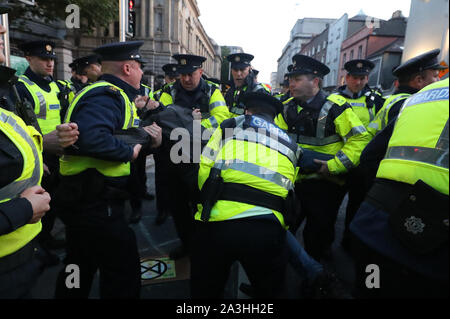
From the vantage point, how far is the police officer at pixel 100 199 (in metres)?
1.90

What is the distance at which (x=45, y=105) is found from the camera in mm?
3730

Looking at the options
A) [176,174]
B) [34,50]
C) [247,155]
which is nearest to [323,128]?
[247,155]

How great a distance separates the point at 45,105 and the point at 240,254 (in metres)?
3.42

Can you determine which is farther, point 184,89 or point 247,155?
point 184,89

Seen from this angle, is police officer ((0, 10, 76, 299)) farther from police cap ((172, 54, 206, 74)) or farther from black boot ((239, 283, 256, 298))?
police cap ((172, 54, 206, 74))

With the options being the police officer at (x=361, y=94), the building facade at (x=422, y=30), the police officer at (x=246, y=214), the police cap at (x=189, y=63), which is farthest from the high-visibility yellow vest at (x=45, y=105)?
the building facade at (x=422, y=30)

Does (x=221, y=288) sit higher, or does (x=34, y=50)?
(x=34, y=50)

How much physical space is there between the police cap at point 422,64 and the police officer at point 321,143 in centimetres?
58

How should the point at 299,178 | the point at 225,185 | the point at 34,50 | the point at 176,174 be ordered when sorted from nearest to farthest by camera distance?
the point at 225,185, the point at 299,178, the point at 176,174, the point at 34,50

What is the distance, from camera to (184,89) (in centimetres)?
386

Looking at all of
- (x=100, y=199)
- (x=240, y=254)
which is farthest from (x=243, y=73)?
(x=240, y=254)

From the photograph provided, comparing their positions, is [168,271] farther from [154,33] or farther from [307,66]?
[154,33]

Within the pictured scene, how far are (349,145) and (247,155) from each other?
4.70 feet

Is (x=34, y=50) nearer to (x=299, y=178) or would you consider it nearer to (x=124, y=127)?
(x=124, y=127)
